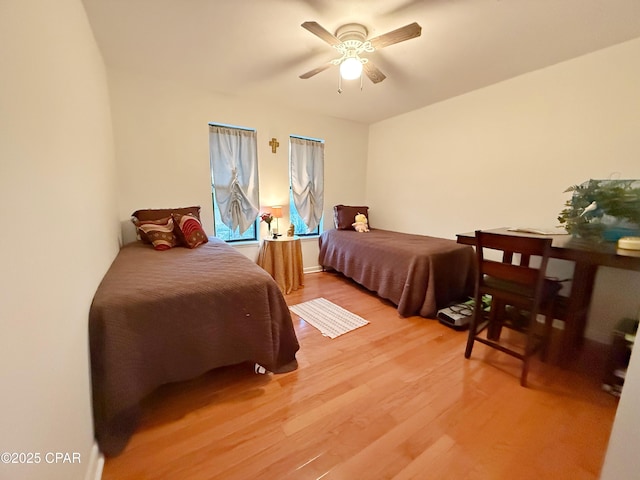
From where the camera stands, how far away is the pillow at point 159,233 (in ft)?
7.48

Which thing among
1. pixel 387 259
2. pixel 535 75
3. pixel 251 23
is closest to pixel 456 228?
pixel 387 259

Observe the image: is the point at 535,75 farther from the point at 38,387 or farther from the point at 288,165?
the point at 38,387

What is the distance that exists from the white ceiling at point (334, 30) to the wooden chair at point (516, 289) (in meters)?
1.50

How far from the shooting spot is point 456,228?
3.16 m

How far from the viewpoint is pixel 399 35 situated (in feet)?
5.13

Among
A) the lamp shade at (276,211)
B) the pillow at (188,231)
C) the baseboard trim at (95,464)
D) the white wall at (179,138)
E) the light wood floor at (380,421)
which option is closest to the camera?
the baseboard trim at (95,464)

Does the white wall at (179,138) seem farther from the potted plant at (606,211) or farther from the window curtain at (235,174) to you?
the potted plant at (606,211)

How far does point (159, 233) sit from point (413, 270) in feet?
8.19

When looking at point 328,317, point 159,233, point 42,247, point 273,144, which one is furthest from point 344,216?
point 42,247

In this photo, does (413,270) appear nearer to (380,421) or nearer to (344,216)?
(380,421)

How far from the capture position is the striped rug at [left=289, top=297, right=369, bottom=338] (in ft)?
7.29

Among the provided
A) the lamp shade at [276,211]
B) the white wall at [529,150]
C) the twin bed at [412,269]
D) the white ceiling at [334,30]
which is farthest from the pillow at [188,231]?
the white wall at [529,150]

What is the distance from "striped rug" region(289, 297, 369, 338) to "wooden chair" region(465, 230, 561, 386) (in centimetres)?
95

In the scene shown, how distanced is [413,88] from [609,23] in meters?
1.45
